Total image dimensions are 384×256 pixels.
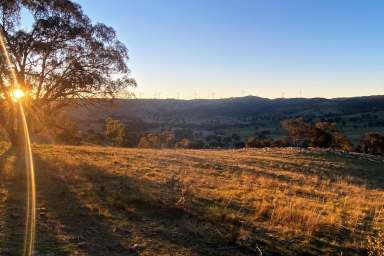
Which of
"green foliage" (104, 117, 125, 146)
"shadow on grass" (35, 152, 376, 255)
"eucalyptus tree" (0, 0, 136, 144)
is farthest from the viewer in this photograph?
"green foliage" (104, 117, 125, 146)

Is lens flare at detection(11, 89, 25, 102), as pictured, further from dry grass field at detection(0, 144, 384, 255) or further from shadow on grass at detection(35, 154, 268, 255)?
shadow on grass at detection(35, 154, 268, 255)

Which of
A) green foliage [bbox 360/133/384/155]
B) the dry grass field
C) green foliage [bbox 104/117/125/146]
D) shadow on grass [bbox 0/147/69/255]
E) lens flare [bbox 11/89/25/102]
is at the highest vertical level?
lens flare [bbox 11/89/25/102]

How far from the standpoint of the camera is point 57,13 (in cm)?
2512

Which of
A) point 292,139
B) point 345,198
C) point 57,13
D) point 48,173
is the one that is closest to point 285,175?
point 345,198

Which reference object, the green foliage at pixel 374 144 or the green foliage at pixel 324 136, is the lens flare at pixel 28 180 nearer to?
the green foliage at pixel 324 136

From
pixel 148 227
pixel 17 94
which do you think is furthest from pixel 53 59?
pixel 148 227

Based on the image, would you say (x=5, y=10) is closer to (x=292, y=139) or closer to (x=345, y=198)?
(x=345, y=198)

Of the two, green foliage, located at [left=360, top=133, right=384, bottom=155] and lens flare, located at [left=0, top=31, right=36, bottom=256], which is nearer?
lens flare, located at [left=0, top=31, right=36, bottom=256]

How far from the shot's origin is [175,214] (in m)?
11.9

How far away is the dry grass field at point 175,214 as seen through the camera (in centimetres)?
943

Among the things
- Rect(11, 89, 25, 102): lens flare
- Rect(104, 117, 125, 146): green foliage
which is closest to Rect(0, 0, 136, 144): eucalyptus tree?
Rect(11, 89, 25, 102): lens flare

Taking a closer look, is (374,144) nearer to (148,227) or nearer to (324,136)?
(324,136)

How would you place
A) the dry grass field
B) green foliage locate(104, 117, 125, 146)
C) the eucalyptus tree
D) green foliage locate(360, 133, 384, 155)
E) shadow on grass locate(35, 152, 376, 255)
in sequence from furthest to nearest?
green foliage locate(104, 117, 125, 146) → green foliage locate(360, 133, 384, 155) → the eucalyptus tree → the dry grass field → shadow on grass locate(35, 152, 376, 255)

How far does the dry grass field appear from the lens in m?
9.43
